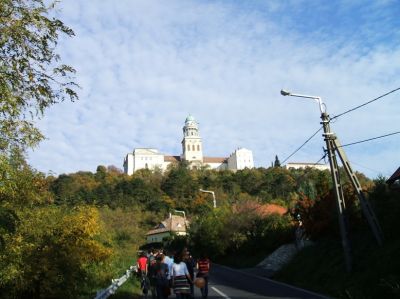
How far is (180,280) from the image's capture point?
36.9 feet

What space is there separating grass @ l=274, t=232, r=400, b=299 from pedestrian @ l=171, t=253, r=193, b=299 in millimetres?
5747

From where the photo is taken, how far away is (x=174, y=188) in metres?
115

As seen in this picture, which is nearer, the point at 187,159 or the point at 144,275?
the point at 144,275

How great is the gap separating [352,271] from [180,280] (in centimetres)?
851

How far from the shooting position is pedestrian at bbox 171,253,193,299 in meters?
11.2

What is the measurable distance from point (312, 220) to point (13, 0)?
19.7 meters

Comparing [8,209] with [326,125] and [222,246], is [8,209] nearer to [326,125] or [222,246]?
[326,125]

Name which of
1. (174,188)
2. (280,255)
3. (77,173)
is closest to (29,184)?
(280,255)

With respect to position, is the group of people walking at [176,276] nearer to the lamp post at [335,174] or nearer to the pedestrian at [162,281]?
the pedestrian at [162,281]

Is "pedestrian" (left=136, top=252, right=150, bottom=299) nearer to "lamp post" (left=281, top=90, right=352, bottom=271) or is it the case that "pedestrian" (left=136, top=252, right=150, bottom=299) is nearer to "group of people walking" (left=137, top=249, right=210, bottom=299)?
"group of people walking" (left=137, top=249, right=210, bottom=299)

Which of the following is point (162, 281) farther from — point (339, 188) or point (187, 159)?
point (187, 159)

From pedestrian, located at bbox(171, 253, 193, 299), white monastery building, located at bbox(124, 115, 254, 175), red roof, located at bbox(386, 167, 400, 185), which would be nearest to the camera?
pedestrian, located at bbox(171, 253, 193, 299)

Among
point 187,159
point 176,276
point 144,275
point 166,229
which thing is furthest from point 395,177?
point 187,159

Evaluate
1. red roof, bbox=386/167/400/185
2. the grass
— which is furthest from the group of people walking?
red roof, bbox=386/167/400/185
